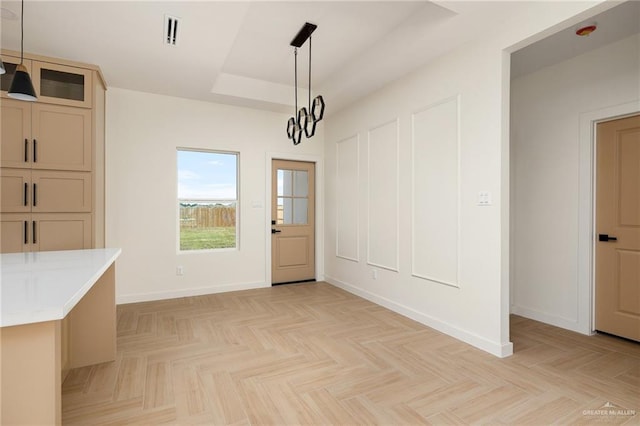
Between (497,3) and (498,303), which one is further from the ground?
(497,3)

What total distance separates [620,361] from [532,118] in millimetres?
2491

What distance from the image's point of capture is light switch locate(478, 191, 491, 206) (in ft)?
9.34

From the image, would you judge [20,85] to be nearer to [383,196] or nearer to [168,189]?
[168,189]

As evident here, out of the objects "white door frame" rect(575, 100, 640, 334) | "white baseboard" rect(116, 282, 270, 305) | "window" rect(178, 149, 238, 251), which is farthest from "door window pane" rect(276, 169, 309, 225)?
"white door frame" rect(575, 100, 640, 334)

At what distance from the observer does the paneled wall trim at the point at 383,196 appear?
13.1ft

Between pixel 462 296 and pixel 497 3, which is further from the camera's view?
pixel 462 296

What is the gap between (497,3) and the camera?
8.20 ft

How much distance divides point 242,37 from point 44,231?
2.73m

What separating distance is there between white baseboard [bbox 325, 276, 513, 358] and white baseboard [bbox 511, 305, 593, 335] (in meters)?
1.09

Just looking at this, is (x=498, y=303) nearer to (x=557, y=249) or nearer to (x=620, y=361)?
(x=620, y=361)

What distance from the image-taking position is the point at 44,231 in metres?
3.13

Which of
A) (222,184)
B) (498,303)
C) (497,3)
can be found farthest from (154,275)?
(497,3)

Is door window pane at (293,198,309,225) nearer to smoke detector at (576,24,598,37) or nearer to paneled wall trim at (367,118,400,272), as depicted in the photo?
paneled wall trim at (367,118,400,272)

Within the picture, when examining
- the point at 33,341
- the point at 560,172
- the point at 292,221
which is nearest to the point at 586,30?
the point at 560,172
